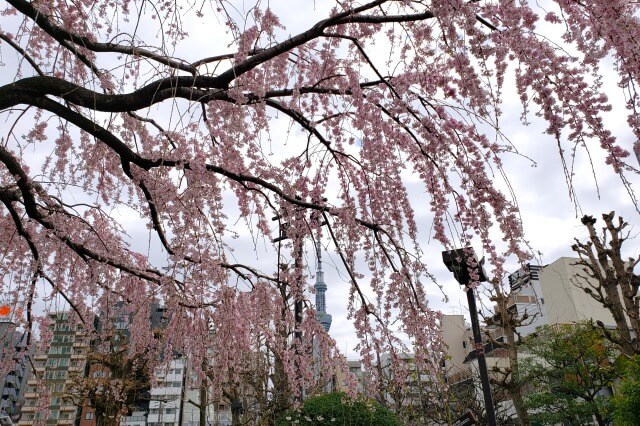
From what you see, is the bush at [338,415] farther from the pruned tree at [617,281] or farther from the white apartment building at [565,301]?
the white apartment building at [565,301]

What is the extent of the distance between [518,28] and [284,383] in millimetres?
10186

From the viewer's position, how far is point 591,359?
17375mm

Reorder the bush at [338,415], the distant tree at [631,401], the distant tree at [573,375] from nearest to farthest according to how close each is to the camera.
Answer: the bush at [338,415] → the distant tree at [631,401] → the distant tree at [573,375]

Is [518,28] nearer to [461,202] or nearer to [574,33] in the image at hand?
[574,33]

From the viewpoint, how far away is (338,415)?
8.95 meters

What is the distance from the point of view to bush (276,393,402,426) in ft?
29.2

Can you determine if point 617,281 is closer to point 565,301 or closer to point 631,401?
point 631,401

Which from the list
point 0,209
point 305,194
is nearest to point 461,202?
point 305,194

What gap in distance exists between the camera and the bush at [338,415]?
8.89 metres

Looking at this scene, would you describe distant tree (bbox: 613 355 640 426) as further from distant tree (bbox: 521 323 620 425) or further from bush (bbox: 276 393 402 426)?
distant tree (bbox: 521 323 620 425)

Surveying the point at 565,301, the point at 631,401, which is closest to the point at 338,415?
the point at 631,401

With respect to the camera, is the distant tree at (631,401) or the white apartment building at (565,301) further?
the white apartment building at (565,301)

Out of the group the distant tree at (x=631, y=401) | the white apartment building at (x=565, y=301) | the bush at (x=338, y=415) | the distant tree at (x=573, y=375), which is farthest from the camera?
the white apartment building at (x=565, y=301)

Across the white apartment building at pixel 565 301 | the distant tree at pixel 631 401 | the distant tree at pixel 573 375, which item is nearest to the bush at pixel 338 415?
the distant tree at pixel 631 401
